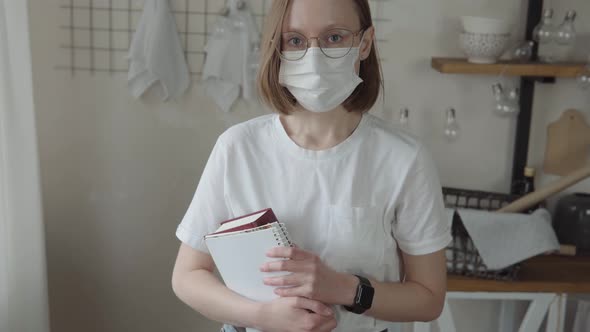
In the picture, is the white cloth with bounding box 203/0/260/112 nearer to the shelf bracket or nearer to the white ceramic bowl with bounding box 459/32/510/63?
the white ceramic bowl with bounding box 459/32/510/63

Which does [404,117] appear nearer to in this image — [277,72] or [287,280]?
[277,72]

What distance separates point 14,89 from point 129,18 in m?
0.58

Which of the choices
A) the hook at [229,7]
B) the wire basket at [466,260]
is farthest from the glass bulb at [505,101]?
the hook at [229,7]

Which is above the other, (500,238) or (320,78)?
(320,78)

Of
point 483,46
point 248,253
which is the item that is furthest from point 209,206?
point 483,46

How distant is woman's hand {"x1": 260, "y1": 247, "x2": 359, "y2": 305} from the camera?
123 cm

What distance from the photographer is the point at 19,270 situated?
2094mm

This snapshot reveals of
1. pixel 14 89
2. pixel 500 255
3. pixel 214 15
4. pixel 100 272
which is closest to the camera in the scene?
pixel 14 89

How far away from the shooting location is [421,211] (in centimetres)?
132

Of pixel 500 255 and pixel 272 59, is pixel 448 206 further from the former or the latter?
pixel 272 59

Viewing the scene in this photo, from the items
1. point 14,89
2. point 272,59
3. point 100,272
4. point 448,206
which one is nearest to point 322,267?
point 272,59

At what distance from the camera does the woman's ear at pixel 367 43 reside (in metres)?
1.33

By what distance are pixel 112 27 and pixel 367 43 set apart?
1332 mm

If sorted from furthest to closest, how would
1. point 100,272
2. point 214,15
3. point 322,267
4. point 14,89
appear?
point 100,272
point 214,15
point 14,89
point 322,267
